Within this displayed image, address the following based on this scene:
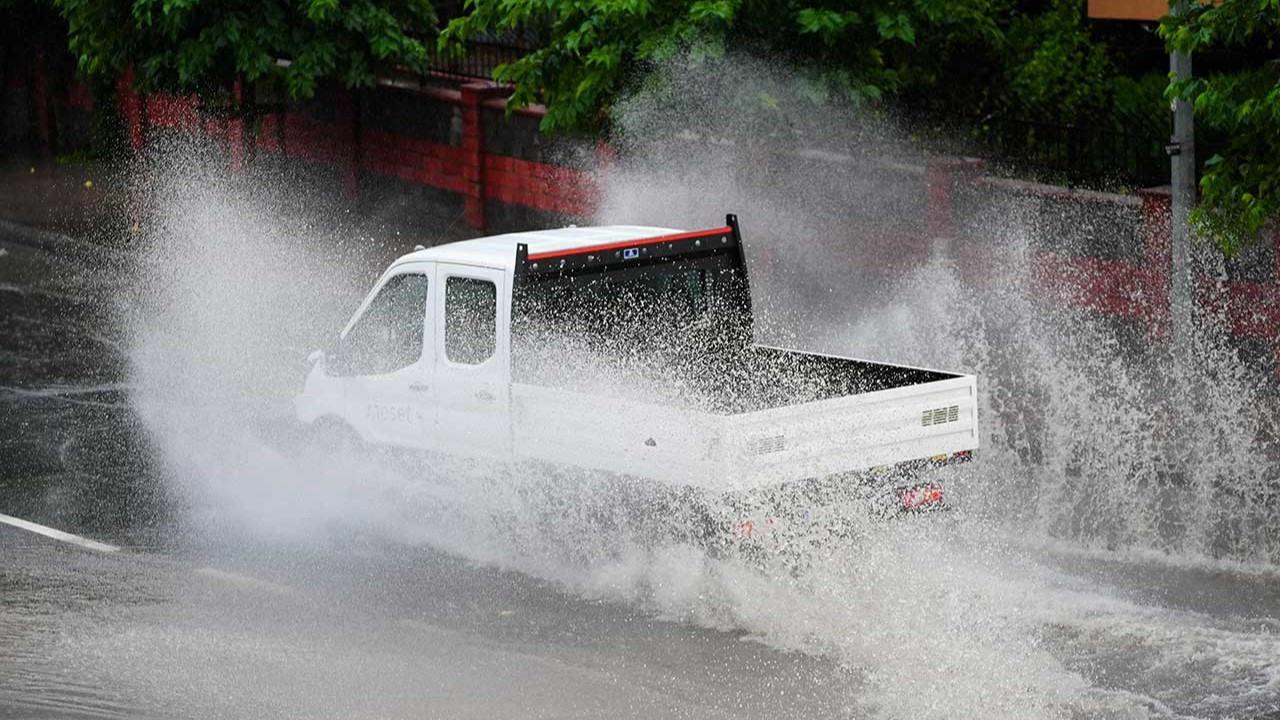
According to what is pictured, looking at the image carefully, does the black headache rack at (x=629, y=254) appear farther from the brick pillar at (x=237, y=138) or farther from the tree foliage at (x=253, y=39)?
the brick pillar at (x=237, y=138)

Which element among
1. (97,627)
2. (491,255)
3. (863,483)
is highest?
(491,255)

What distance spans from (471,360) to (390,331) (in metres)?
0.92

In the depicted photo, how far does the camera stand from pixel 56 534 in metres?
11.8

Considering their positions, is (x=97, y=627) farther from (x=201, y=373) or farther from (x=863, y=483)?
(x=201, y=373)

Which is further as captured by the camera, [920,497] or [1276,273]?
[1276,273]

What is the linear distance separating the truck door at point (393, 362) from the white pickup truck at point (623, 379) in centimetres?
1

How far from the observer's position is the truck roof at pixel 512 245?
1091cm

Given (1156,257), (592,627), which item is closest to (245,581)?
(592,627)

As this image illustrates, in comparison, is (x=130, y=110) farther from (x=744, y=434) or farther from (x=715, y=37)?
(x=744, y=434)

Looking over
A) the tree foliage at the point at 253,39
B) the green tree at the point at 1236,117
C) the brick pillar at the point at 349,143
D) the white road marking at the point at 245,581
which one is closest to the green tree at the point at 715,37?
the green tree at the point at 1236,117

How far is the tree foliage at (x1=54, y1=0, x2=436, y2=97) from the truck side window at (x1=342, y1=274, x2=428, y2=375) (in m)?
10.1

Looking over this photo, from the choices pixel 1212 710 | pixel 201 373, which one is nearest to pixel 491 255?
pixel 1212 710

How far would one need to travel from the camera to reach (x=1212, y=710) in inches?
319

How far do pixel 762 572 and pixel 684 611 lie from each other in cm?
46
